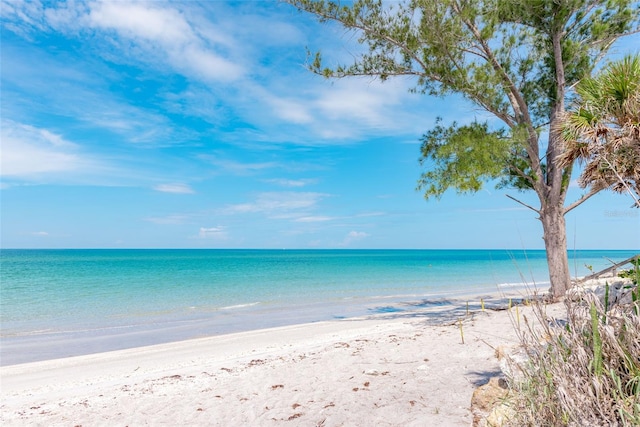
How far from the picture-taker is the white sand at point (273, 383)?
208 inches

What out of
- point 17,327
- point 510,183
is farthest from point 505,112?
point 17,327

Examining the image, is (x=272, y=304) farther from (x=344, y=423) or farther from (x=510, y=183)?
(x=344, y=423)

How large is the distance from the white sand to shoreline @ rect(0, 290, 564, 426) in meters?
0.02

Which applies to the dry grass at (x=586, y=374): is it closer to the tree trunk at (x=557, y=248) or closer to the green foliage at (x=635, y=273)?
the green foliage at (x=635, y=273)

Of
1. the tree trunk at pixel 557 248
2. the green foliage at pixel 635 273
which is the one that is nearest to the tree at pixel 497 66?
the tree trunk at pixel 557 248

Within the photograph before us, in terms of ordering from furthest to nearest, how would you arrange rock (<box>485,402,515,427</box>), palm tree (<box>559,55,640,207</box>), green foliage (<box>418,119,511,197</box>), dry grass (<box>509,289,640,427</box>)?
1. green foliage (<box>418,119,511,197</box>)
2. palm tree (<box>559,55,640,207</box>)
3. rock (<box>485,402,515,427</box>)
4. dry grass (<box>509,289,640,427</box>)

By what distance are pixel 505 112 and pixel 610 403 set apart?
11622 mm

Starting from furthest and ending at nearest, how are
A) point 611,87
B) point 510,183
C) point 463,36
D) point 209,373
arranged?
point 510,183
point 463,36
point 209,373
point 611,87

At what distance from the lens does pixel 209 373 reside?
8.24 meters

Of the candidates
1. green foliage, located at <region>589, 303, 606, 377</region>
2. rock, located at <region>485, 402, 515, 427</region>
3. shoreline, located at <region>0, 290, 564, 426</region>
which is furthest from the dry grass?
shoreline, located at <region>0, 290, 564, 426</region>

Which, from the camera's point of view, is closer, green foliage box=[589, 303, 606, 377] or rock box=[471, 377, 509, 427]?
green foliage box=[589, 303, 606, 377]

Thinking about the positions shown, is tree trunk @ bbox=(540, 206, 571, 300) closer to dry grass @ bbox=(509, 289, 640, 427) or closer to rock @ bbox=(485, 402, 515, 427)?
rock @ bbox=(485, 402, 515, 427)

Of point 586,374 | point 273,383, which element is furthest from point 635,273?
point 273,383

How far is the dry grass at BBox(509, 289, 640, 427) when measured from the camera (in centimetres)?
259
